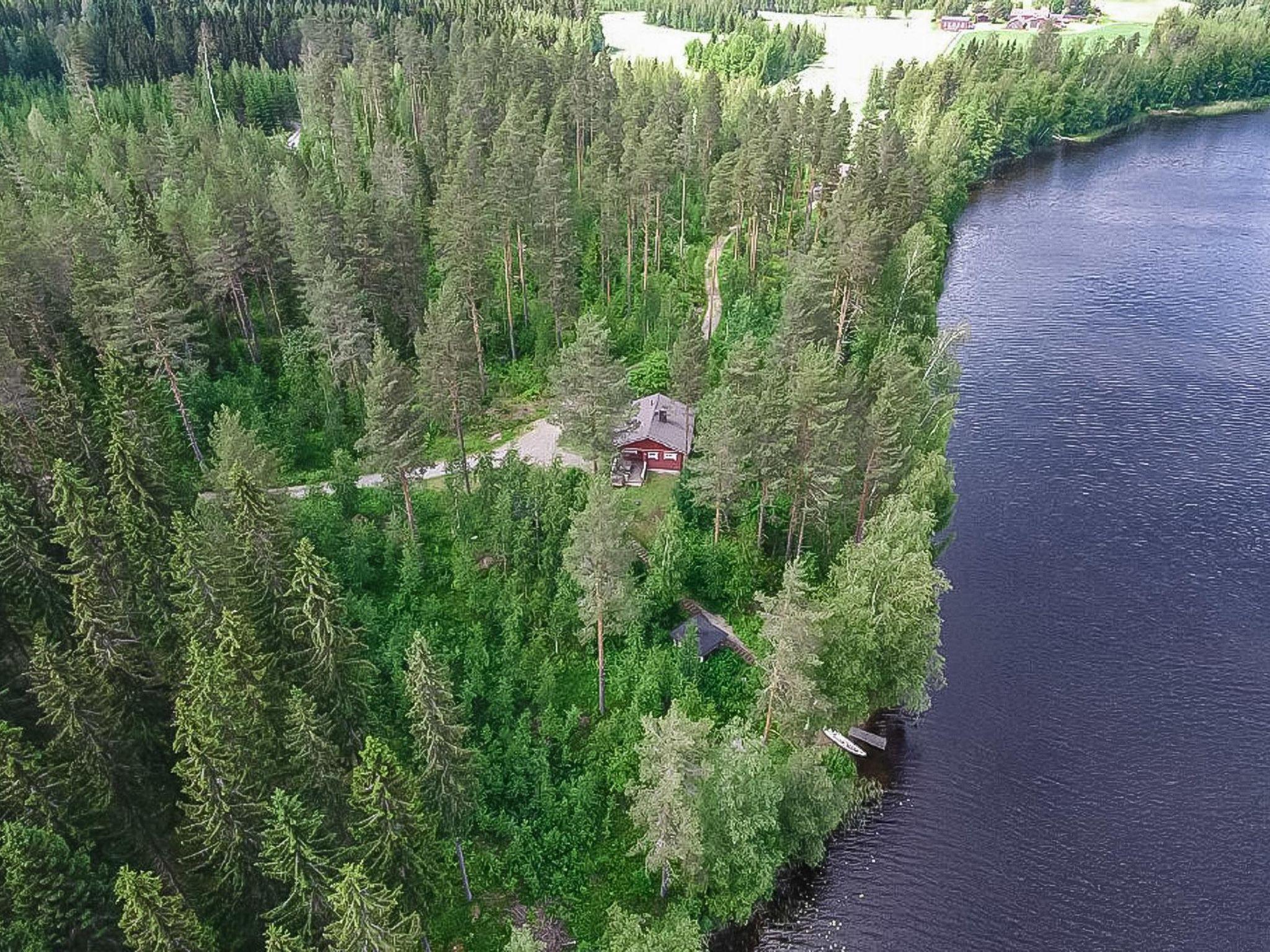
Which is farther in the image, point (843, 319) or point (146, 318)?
point (843, 319)

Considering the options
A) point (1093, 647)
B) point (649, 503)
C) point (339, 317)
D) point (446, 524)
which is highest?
point (339, 317)

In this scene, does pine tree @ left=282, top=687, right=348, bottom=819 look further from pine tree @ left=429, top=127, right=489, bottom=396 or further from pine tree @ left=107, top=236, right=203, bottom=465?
pine tree @ left=429, top=127, right=489, bottom=396

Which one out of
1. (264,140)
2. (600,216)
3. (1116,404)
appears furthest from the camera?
(264,140)

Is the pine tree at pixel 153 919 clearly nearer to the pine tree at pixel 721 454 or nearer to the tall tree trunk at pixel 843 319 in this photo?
the pine tree at pixel 721 454

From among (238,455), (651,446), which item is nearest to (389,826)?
(238,455)

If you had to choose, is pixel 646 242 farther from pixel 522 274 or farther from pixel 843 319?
pixel 843 319

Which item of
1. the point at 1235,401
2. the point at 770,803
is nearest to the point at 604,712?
the point at 770,803

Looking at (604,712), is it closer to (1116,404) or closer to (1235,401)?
(1116,404)
